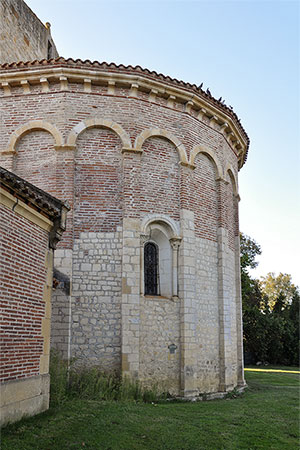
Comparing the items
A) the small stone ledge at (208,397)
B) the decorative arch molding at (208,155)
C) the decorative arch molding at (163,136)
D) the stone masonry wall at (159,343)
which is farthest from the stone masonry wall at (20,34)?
the small stone ledge at (208,397)

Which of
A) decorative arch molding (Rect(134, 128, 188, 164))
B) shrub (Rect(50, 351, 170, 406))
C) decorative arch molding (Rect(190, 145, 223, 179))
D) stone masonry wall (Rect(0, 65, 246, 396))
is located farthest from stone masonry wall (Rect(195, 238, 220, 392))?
decorative arch molding (Rect(134, 128, 188, 164))

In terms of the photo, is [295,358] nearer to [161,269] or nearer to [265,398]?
→ [265,398]

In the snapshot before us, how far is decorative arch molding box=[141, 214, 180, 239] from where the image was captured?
40.9 feet

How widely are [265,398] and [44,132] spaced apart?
10061 mm

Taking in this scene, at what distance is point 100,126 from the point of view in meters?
12.6

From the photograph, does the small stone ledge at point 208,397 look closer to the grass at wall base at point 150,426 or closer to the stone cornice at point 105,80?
the grass at wall base at point 150,426

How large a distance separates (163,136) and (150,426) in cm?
810

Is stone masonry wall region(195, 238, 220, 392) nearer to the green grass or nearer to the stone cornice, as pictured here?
the green grass

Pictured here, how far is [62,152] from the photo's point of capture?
12.3 metres

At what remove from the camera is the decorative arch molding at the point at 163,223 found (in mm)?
12465

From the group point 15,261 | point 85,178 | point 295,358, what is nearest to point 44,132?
point 85,178

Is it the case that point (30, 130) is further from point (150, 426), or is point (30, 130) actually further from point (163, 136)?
point (150, 426)

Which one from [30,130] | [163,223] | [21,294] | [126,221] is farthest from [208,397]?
[30,130]

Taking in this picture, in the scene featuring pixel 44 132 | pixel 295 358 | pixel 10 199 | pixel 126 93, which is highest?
pixel 126 93
